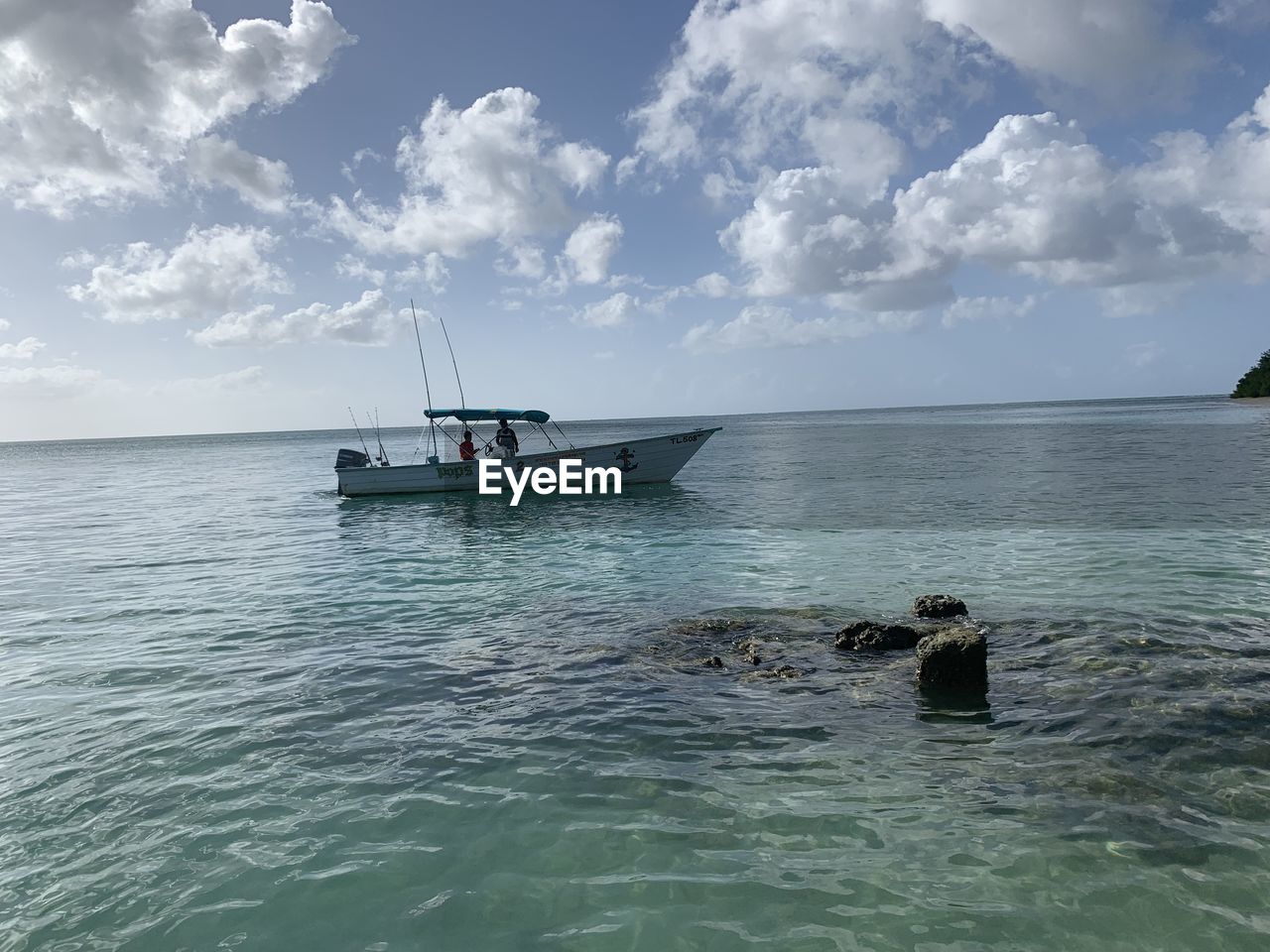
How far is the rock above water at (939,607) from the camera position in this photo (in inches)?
499

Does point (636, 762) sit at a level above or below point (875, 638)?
below

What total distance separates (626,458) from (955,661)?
28.7 metres

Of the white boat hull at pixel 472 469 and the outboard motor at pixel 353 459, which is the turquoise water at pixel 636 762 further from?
the outboard motor at pixel 353 459

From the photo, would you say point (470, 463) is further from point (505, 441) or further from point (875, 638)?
point (875, 638)

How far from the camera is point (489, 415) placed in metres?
33.8

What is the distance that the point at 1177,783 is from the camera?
6688mm

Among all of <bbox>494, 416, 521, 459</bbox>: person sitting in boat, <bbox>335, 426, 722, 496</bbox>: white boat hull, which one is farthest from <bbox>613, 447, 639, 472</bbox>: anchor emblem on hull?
<bbox>494, 416, 521, 459</bbox>: person sitting in boat

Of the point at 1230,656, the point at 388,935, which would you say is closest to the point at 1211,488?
the point at 1230,656

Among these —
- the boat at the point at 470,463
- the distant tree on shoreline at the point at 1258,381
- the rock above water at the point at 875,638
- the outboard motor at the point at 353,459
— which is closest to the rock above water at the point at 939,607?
the rock above water at the point at 875,638

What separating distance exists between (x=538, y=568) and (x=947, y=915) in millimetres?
14525

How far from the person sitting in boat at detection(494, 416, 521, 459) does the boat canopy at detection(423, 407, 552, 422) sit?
65 cm

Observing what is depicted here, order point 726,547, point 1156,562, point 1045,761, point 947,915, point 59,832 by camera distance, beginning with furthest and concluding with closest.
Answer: point 726,547
point 1156,562
point 1045,761
point 59,832
point 947,915

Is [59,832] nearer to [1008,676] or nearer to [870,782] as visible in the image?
[870,782]

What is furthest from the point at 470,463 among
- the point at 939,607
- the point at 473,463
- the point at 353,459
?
the point at 939,607
